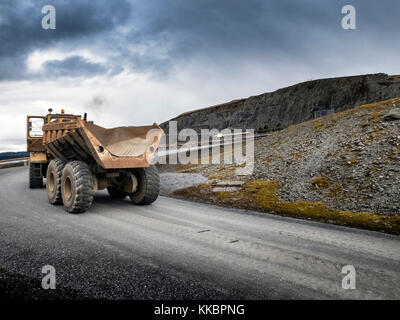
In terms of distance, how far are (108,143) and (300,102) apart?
5121 cm

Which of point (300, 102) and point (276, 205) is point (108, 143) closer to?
point (276, 205)

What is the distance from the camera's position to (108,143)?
7582 millimetres

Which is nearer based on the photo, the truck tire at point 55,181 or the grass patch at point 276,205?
the grass patch at point 276,205

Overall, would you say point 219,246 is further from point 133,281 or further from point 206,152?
point 206,152

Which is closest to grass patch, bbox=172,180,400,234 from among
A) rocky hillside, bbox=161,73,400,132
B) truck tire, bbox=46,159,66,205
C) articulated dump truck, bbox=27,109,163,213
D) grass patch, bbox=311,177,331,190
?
grass patch, bbox=311,177,331,190

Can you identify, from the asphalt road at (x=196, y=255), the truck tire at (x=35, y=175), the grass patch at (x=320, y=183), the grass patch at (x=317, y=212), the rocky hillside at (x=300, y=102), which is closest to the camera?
the asphalt road at (x=196, y=255)

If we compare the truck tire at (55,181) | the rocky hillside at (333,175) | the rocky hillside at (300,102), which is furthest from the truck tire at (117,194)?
the rocky hillside at (300,102)

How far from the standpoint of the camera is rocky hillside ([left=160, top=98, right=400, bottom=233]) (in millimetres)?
7410

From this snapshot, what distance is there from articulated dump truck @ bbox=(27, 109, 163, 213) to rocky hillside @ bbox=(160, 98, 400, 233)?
8.32ft

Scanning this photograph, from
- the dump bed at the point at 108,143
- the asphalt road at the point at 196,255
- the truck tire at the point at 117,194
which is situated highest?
the dump bed at the point at 108,143

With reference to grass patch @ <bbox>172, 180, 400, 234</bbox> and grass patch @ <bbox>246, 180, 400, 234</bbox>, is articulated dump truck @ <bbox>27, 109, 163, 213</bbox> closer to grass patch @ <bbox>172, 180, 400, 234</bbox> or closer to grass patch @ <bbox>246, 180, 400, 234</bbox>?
grass patch @ <bbox>172, 180, 400, 234</bbox>

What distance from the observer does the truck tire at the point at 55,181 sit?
819 centimetres

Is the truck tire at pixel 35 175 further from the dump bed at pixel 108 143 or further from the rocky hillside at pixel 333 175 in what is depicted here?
the rocky hillside at pixel 333 175

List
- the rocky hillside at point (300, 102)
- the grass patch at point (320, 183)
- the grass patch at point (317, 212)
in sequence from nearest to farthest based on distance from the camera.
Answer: the grass patch at point (317, 212), the grass patch at point (320, 183), the rocky hillside at point (300, 102)
